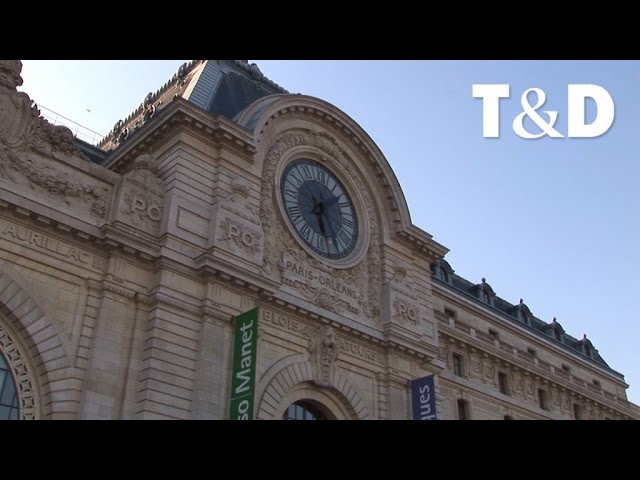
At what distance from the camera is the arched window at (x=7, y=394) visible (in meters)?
19.9

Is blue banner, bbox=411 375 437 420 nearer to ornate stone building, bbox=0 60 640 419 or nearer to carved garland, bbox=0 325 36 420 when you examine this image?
ornate stone building, bbox=0 60 640 419

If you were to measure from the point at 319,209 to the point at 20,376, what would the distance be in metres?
14.6

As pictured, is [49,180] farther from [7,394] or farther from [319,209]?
[319,209]

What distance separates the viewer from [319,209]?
31.2 m

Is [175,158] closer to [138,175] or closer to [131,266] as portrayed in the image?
[138,175]

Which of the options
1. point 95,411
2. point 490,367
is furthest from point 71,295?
point 490,367

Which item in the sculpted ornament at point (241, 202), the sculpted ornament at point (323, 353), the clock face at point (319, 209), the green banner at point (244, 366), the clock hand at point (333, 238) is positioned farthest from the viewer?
the clock hand at point (333, 238)

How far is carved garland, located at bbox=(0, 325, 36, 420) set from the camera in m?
20.2

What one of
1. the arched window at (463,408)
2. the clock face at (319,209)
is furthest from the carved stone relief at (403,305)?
the arched window at (463,408)

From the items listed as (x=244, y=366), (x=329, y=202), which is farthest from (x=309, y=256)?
(x=244, y=366)

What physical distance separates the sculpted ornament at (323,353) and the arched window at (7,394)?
35.6ft

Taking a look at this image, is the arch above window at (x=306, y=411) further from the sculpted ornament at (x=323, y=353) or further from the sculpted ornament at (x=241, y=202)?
the sculpted ornament at (x=241, y=202)

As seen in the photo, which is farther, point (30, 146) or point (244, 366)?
point (244, 366)

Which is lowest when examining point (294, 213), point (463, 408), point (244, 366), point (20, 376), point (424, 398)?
point (20, 376)
